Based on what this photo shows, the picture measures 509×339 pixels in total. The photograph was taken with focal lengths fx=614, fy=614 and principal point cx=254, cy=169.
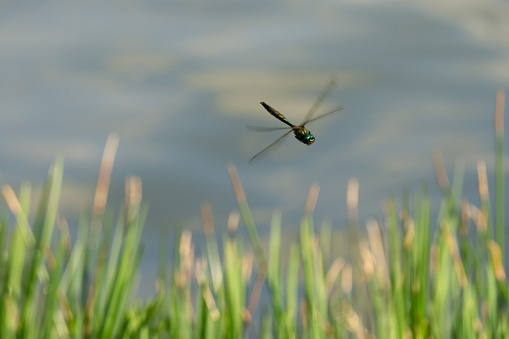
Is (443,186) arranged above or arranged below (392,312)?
above

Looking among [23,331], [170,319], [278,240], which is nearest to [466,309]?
[278,240]

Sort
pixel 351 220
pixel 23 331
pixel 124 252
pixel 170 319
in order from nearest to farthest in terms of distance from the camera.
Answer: pixel 23 331 < pixel 124 252 < pixel 170 319 < pixel 351 220

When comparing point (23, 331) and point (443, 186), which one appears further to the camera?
point (443, 186)

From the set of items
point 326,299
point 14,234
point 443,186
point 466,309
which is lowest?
point 326,299

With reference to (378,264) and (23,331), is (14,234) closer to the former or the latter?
(23,331)

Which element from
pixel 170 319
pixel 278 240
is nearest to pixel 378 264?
pixel 278 240

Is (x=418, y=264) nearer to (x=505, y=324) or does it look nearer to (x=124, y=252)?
(x=505, y=324)

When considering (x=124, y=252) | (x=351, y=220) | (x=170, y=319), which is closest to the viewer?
(x=124, y=252)
